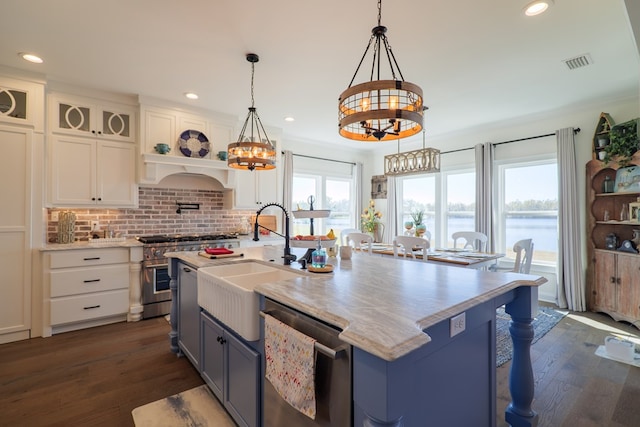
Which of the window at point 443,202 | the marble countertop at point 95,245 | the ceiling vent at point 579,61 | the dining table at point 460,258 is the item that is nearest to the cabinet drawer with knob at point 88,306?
the marble countertop at point 95,245

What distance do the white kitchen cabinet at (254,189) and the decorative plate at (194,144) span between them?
61 centimetres

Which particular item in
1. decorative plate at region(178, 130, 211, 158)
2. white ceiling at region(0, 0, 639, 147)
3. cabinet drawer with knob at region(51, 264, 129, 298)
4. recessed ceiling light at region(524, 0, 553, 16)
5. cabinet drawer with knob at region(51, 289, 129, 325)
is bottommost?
cabinet drawer with knob at region(51, 289, 129, 325)

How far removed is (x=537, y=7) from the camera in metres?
2.10

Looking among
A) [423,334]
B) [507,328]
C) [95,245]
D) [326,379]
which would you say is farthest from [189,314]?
[507,328]

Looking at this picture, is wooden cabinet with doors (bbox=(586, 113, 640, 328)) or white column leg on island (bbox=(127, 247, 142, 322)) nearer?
wooden cabinet with doors (bbox=(586, 113, 640, 328))

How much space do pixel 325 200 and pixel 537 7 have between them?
14.8 ft

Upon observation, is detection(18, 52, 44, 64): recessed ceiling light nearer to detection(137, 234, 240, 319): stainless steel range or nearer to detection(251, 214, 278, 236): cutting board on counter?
detection(137, 234, 240, 319): stainless steel range

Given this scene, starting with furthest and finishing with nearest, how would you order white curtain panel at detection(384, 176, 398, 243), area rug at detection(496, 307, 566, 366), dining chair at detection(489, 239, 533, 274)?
1. white curtain panel at detection(384, 176, 398, 243)
2. dining chair at detection(489, 239, 533, 274)
3. area rug at detection(496, 307, 566, 366)

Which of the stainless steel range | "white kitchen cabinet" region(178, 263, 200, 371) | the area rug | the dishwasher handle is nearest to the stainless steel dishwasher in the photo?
the dishwasher handle

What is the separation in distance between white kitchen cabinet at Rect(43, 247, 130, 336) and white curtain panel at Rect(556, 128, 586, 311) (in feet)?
18.4

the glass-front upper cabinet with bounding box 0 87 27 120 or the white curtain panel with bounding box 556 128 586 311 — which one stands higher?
the glass-front upper cabinet with bounding box 0 87 27 120

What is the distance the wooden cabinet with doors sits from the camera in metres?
3.41

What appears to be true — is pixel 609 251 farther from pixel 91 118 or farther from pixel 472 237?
pixel 91 118

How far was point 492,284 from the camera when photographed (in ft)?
5.16
